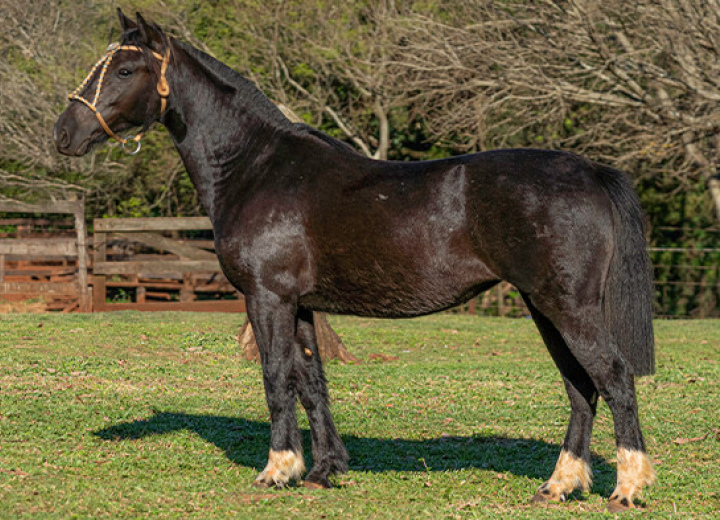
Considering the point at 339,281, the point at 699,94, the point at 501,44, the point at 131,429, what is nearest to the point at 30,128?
the point at 501,44

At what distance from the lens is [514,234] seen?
17.3ft

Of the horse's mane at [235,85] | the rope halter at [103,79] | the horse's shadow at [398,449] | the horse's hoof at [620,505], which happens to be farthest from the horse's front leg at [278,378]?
the horse's hoof at [620,505]

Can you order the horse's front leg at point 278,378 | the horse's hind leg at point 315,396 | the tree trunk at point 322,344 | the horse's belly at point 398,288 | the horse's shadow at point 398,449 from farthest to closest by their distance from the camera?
the tree trunk at point 322,344
the horse's shadow at point 398,449
the horse's hind leg at point 315,396
the horse's front leg at point 278,378
the horse's belly at point 398,288

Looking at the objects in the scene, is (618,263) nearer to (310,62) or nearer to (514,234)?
(514,234)

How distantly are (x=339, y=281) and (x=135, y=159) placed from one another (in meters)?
20.0

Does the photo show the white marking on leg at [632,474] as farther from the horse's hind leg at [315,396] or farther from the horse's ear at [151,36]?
the horse's ear at [151,36]

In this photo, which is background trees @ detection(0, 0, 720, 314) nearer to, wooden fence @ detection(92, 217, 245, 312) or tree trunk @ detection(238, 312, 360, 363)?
wooden fence @ detection(92, 217, 245, 312)

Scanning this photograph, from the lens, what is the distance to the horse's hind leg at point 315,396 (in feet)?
19.8

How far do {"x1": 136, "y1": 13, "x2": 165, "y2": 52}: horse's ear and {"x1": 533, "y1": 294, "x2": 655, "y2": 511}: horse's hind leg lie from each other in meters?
2.94

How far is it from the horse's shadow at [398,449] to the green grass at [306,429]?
0.02m

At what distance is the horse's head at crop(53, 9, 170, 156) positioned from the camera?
5949 mm

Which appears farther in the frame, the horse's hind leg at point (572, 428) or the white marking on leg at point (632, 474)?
the horse's hind leg at point (572, 428)

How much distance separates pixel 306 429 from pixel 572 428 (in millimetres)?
2665

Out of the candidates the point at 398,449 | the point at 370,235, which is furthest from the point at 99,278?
the point at 370,235
